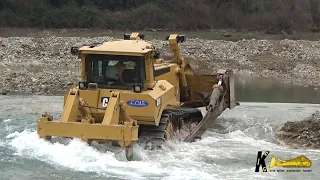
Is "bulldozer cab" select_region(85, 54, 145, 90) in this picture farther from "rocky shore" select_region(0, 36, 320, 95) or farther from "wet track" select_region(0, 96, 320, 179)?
"rocky shore" select_region(0, 36, 320, 95)

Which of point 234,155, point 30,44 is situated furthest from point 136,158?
point 30,44

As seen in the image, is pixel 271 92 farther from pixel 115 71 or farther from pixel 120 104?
pixel 120 104

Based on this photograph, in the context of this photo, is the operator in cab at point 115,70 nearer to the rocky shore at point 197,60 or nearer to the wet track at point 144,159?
the wet track at point 144,159

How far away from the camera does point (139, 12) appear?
166 feet

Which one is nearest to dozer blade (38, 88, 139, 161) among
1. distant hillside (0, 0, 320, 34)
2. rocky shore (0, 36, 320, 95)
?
rocky shore (0, 36, 320, 95)

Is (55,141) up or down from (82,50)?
down

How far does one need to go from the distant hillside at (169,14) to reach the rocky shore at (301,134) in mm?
30506

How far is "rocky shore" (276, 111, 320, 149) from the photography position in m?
13.2

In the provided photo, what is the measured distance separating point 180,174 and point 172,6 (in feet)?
143

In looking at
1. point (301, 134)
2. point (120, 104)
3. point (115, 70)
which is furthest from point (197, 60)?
point (120, 104)

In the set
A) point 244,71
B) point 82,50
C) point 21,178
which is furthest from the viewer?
point 244,71

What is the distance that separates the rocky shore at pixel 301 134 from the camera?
13201 millimetres

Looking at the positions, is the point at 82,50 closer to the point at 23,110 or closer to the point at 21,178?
the point at 21,178

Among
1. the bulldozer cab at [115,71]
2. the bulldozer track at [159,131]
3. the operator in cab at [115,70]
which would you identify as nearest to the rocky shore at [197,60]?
the bulldozer track at [159,131]
